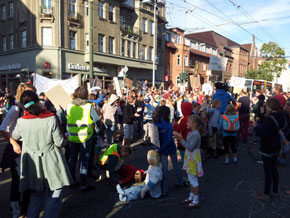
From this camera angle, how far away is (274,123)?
429cm

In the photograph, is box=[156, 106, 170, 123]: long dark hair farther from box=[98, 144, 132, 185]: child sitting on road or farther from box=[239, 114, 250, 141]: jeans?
box=[239, 114, 250, 141]: jeans

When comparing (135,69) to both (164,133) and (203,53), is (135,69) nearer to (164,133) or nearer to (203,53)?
(203,53)

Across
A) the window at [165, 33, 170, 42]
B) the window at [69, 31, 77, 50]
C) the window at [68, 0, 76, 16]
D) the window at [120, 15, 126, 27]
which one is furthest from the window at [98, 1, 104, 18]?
the window at [165, 33, 170, 42]

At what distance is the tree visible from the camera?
37.4 m

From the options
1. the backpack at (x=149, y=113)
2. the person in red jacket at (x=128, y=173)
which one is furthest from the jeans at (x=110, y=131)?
the person in red jacket at (x=128, y=173)

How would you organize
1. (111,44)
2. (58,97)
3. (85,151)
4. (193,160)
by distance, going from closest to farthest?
(193,160), (85,151), (58,97), (111,44)

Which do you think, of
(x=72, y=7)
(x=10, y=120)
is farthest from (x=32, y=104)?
(x=72, y=7)

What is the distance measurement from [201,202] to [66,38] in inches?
862

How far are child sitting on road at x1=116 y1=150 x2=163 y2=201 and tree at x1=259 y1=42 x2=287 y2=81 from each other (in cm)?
3808

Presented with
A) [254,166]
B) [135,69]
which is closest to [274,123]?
[254,166]

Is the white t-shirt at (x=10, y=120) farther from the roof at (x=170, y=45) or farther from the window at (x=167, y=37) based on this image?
the window at (x=167, y=37)

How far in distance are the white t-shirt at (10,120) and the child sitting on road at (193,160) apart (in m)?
2.45

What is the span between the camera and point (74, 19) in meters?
23.3

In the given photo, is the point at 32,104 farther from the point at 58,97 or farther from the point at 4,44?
the point at 4,44
